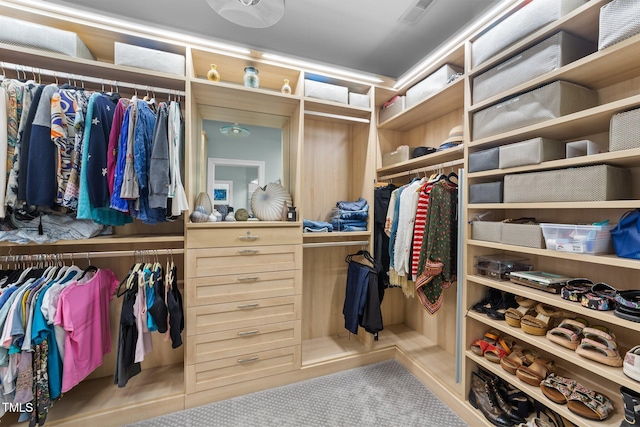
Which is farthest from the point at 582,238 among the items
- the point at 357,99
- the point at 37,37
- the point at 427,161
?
the point at 37,37

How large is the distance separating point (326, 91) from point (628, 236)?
193 centimetres

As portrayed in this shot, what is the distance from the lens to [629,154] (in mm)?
975

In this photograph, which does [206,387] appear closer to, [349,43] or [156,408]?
[156,408]

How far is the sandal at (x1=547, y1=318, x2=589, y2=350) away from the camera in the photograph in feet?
3.94

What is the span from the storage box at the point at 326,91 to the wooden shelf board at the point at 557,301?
1652 mm

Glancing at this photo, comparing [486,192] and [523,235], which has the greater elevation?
[486,192]

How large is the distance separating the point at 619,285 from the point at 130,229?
297 centimetres

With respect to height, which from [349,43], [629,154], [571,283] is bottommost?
[571,283]

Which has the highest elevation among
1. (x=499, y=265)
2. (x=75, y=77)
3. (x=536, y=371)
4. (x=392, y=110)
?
(x=392, y=110)

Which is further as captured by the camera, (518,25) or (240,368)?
(240,368)

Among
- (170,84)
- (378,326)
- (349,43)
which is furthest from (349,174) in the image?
(170,84)

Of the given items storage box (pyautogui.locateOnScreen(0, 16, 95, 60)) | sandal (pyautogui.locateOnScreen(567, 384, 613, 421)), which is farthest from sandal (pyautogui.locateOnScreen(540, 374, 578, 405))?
storage box (pyautogui.locateOnScreen(0, 16, 95, 60))

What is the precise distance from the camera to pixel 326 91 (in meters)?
2.11

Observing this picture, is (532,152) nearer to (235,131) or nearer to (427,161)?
(427,161)
